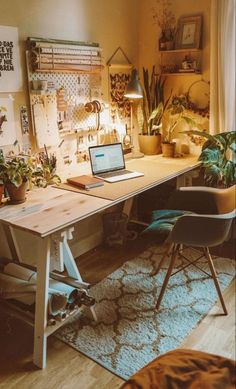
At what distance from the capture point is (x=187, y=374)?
3.89ft

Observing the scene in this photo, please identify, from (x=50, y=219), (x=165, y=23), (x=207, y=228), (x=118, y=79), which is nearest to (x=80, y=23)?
(x=118, y=79)

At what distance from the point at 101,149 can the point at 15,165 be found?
81cm

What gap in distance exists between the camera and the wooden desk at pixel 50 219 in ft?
6.04

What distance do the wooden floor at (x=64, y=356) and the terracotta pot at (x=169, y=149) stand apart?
123cm

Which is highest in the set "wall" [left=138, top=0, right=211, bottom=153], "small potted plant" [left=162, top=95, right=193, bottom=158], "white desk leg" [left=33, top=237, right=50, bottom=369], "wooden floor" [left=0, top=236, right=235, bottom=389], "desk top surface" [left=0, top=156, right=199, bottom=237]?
"wall" [left=138, top=0, right=211, bottom=153]

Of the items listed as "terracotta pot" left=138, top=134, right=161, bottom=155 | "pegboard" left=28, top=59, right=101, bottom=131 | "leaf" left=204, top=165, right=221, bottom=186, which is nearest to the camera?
"pegboard" left=28, top=59, right=101, bottom=131

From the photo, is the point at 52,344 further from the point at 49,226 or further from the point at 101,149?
the point at 101,149

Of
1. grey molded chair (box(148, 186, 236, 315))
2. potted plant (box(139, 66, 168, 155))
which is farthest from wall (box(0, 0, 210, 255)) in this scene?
grey molded chair (box(148, 186, 236, 315))

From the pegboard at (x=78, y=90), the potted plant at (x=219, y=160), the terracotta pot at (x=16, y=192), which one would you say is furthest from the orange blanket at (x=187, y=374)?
the pegboard at (x=78, y=90)

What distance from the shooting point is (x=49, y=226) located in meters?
1.80

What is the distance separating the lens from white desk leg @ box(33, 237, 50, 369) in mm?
1844

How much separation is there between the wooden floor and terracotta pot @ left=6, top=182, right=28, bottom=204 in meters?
0.78

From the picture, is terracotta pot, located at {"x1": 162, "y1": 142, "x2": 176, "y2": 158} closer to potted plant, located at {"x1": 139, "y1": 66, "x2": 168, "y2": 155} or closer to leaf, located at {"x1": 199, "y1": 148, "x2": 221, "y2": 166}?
potted plant, located at {"x1": 139, "y1": 66, "x2": 168, "y2": 155}

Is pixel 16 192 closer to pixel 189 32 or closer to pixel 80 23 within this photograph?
pixel 80 23
